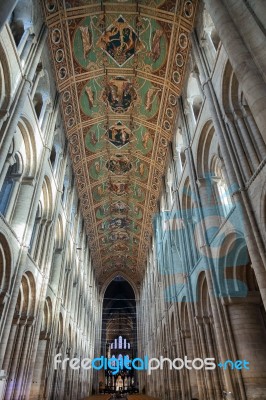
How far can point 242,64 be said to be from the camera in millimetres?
7074

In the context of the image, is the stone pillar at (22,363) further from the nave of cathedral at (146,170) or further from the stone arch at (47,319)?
the stone arch at (47,319)

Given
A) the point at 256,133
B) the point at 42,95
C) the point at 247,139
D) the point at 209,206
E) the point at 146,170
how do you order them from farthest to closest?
the point at 146,170
the point at 42,95
the point at 209,206
the point at 247,139
the point at 256,133

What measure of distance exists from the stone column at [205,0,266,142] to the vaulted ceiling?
5.25 meters

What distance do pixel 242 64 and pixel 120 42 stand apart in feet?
30.4

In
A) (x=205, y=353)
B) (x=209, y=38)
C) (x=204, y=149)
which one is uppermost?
(x=209, y=38)

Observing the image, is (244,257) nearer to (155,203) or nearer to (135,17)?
(135,17)

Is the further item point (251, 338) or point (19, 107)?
point (19, 107)

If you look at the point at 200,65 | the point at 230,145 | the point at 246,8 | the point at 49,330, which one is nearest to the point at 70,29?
the point at 200,65

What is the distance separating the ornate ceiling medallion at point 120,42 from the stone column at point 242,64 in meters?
6.25

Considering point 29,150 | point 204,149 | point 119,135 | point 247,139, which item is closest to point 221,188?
point 204,149

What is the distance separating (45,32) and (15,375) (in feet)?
43.5

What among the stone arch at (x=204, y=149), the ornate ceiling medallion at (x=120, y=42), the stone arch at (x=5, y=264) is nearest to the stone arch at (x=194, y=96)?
the stone arch at (x=204, y=149)

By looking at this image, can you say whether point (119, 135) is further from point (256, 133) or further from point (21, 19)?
point (256, 133)

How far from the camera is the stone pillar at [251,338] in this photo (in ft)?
26.3
